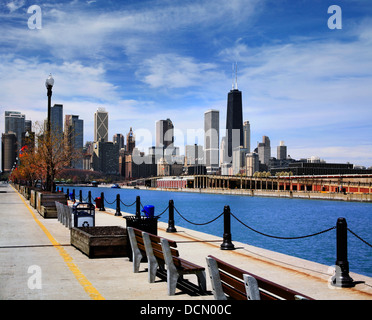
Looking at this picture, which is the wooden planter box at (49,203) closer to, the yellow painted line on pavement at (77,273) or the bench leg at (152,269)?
the yellow painted line on pavement at (77,273)

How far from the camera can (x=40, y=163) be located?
52406mm

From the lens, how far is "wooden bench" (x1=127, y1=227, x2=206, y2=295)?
8445mm

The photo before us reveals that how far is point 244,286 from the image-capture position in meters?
6.07

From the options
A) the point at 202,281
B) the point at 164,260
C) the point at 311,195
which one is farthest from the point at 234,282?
the point at 311,195

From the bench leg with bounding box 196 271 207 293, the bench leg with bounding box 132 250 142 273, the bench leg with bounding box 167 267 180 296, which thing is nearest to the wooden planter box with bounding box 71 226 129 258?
the bench leg with bounding box 132 250 142 273

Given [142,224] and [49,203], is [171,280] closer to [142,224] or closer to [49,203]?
[142,224]

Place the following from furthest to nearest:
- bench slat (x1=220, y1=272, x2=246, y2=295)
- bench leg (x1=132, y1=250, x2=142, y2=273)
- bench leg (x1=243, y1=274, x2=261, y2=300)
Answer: bench leg (x1=132, y1=250, x2=142, y2=273) → bench slat (x1=220, y1=272, x2=246, y2=295) → bench leg (x1=243, y1=274, x2=261, y2=300)

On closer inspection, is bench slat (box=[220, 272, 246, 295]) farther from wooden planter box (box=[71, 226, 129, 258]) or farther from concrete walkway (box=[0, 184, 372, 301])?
wooden planter box (box=[71, 226, 129, 258])

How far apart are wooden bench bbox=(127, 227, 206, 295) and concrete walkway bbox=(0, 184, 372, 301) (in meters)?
0.27

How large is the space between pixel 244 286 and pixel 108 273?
17.0 feet

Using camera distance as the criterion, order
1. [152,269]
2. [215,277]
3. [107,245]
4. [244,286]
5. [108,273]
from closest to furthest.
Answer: [244,286], [215,277], [152,269], [108,273], [107,245]

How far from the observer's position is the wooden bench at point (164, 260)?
8.45 meters

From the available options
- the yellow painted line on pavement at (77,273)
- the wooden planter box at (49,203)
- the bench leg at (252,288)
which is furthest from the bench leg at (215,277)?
the wooden planter box at (49,203)

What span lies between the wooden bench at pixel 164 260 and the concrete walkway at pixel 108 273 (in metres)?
0.27
